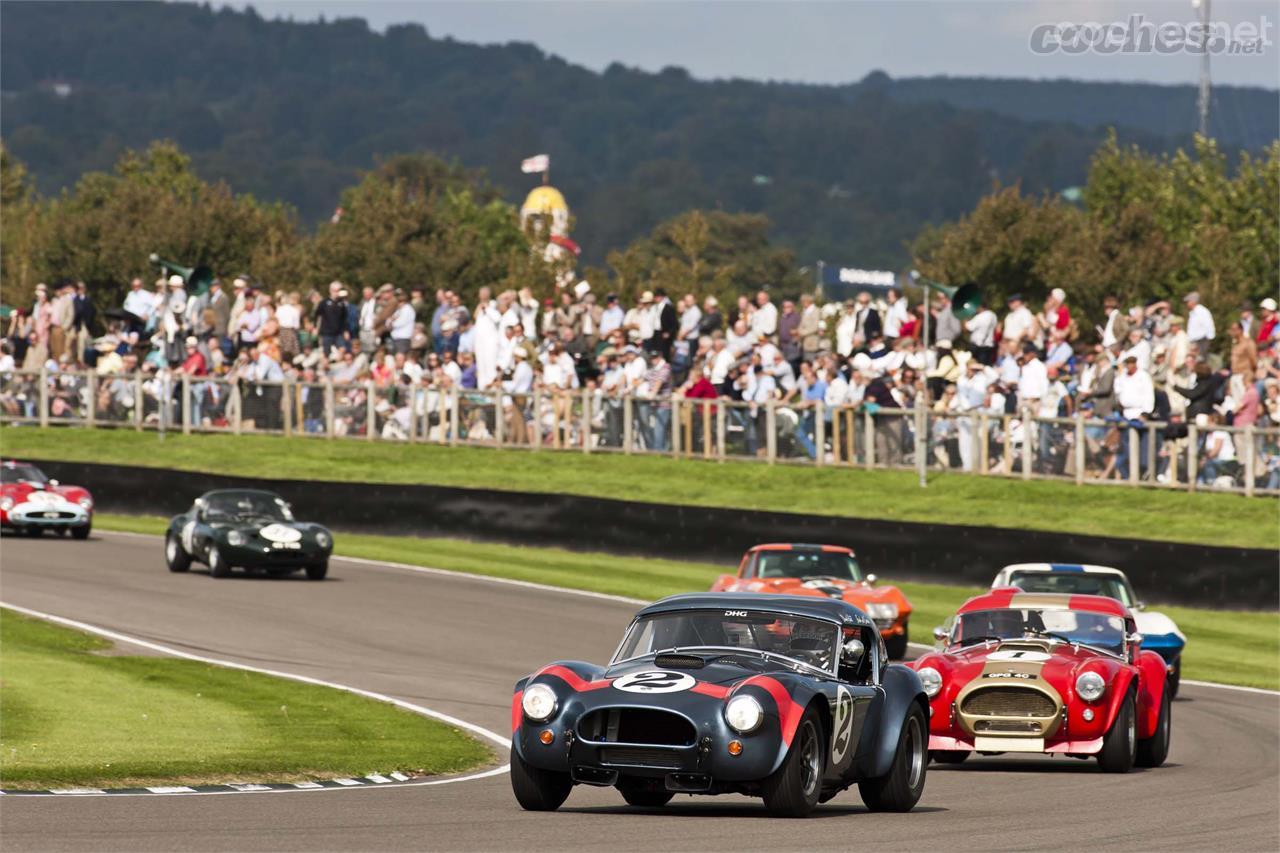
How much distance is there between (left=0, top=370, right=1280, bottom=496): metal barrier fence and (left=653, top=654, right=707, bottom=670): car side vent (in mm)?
19756

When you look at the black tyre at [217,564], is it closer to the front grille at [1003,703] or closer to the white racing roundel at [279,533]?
the white racing roundel at [279,533]

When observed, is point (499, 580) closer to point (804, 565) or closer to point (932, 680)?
point (804, 565)

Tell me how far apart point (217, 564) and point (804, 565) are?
9045mm

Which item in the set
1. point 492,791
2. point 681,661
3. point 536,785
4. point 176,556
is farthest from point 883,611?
point 536,785

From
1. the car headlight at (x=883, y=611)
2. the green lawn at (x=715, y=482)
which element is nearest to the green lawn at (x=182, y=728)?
the car headlight at (x=883, y=611)

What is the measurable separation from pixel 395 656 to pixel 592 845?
1271 cm

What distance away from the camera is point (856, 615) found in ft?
40.6

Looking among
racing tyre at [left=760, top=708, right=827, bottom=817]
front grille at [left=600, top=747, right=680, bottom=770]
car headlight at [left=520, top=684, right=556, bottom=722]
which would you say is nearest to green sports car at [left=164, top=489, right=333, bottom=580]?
car headlight at [left=520, top=684, right=556, bottom=722]

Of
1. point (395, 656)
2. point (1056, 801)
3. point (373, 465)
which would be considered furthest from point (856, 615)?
point (373, 465)

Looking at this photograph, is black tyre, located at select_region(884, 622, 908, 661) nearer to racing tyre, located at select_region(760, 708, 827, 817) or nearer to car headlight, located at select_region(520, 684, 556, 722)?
racing tyre, located at select_region(760, 708, 827, 817)

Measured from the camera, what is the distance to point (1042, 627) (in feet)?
53.6

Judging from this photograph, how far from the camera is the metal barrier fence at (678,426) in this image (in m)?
30.3

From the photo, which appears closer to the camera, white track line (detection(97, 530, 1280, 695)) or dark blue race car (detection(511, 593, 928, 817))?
dark blue race car (detection(511, 593, 928, 817))

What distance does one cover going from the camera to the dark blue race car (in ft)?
35.3
